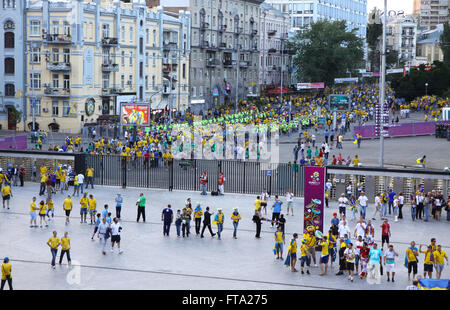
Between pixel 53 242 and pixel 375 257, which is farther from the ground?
pixel 53 242

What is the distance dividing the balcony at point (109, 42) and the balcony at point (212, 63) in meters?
22.3

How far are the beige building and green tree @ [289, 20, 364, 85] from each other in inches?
1516

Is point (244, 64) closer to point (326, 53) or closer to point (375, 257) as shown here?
point (326, 53)

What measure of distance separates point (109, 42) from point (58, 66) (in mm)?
6324

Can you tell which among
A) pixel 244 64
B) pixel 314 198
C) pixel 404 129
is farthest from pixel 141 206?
pixel 244 64

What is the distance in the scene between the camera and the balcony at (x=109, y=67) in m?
70.1

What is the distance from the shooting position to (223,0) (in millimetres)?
97062

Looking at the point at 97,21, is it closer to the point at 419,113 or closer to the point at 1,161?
the point at 1,161

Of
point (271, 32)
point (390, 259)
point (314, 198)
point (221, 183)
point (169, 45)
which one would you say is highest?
point (271, 32)

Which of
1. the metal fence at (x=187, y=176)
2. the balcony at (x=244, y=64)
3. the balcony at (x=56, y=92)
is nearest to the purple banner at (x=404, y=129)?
the balcony at (x=56, y=92)

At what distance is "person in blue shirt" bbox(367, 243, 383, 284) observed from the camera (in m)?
20.5

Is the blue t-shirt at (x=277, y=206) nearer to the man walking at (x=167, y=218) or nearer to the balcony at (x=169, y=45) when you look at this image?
the man walking at (x=167, y=218)

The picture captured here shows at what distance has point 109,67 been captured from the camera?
231 feet
